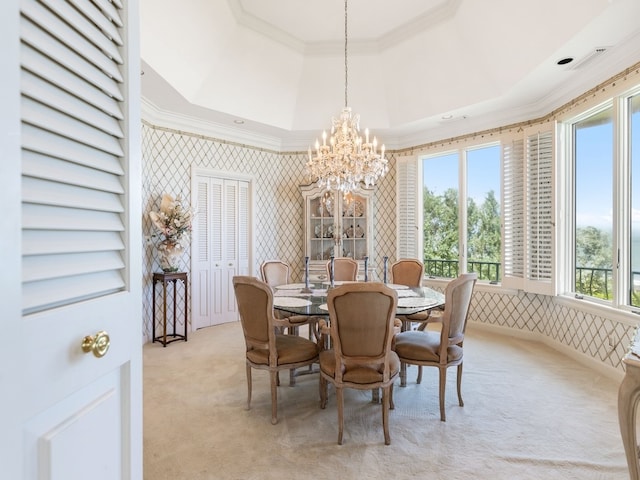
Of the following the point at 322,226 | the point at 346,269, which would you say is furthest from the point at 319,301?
the point at 322,226

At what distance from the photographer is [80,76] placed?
83 cm

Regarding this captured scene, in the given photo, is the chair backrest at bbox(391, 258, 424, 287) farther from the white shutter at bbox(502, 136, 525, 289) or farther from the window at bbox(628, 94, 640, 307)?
the window at bbox(628, 94, 640, 307)

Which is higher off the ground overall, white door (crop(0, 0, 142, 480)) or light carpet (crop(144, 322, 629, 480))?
white door (crop(0, 0, 142, 480))

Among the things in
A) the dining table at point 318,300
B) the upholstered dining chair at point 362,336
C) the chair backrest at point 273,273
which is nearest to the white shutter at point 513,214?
the dining table at point 318,300

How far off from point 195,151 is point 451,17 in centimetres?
354

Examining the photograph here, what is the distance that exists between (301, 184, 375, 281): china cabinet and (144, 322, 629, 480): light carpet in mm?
2473

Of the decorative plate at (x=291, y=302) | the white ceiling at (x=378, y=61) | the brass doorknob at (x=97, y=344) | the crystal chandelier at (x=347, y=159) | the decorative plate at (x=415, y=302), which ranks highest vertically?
the white ceiling at (x=378, y=61)

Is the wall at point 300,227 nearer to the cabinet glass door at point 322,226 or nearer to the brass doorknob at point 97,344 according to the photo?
the cabinet glass door at point 322,226

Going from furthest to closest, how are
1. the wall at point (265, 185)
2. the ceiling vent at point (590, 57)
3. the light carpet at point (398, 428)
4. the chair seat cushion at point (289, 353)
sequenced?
the wall at point (265, 185) → the ceiling vent at point (590, 57) → the chair seat cushion at point (289, 353) → the light carpet at point (398, 428)

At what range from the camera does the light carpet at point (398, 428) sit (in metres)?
1.98

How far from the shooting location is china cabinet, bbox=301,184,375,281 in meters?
5.59

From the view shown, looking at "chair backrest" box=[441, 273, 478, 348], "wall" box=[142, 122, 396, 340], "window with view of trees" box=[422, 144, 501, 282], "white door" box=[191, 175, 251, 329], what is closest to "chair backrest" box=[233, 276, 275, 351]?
"chair backrest" box=[441, 273, 478, 348]

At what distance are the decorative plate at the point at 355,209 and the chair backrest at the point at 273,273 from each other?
1.86 m

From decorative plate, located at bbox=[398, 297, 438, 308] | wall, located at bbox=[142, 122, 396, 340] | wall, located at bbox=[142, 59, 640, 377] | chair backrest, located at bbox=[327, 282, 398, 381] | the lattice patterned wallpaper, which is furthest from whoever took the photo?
wall, located at bbox=[142, 122, 396, 340]
